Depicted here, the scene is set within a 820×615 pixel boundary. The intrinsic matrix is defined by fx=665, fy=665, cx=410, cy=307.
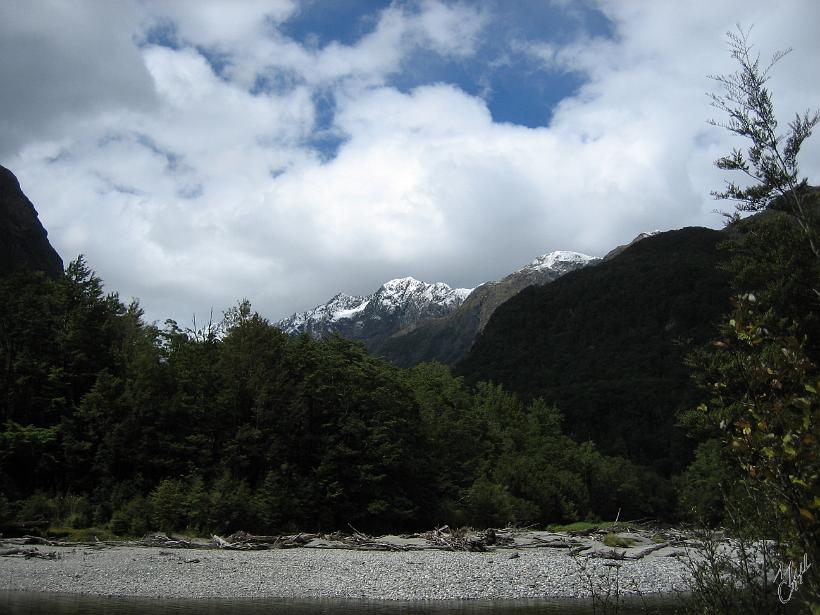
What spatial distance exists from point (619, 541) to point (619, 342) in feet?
419

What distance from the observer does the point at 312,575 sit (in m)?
25.8

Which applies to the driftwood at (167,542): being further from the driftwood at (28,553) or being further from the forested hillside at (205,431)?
the driftwood at (28,553)

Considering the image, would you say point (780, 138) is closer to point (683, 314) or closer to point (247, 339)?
point (247, 339)

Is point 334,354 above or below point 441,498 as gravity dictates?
above

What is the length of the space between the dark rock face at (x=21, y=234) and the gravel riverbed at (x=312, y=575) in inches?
2565

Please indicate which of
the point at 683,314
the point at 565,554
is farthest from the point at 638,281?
the point at 565,554

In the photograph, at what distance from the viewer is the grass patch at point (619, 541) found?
37100mm

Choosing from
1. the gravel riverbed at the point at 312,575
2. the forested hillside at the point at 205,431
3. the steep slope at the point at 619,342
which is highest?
the steep slope at the point at 619,342

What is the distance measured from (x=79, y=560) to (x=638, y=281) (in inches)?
6647

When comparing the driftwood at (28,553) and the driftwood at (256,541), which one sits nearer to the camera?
the driftwood at (28,553)

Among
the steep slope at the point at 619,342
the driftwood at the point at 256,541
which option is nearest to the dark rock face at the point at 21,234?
the driftwood at the point at 256,541

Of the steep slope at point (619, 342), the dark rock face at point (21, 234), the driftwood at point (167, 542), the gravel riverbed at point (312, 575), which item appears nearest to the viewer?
the gravel riverbed at point (312, 575)

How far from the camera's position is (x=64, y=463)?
135 ft

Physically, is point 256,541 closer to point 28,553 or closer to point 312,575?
point 312,575
